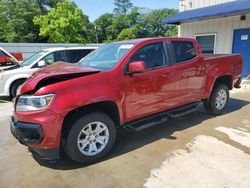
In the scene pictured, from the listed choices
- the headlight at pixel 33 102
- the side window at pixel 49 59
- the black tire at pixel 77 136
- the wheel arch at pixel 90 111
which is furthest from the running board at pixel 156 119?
the side window at pixel 49 59

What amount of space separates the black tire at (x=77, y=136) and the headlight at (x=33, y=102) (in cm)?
51

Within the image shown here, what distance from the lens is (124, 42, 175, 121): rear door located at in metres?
3.95

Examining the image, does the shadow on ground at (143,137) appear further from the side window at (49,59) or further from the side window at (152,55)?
the side window at (49,59)

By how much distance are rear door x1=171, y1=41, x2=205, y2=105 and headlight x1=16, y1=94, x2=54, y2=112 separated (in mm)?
2529

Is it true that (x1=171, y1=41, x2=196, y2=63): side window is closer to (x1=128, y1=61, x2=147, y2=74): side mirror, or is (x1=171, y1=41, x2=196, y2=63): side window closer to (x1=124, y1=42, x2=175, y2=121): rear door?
(x1=124, y1=42, x2=175, y2=121): rear door

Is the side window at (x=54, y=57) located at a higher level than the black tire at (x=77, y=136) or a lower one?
higher

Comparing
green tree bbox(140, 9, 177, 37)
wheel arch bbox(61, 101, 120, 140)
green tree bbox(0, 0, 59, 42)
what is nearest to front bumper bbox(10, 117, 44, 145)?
wheel arch bbox(61, 101, 120, 140)

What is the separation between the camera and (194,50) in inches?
202

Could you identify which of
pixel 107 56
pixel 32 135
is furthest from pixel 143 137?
pixel 32 135

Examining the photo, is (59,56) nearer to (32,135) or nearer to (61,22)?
(32,135)

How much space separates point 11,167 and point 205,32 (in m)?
11.3

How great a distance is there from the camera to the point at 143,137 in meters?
4.63

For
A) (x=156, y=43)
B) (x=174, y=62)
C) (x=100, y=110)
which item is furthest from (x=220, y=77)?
(x=100, y=110)

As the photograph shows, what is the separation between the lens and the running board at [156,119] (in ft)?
13.5
